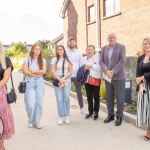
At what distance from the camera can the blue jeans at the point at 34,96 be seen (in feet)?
23.6

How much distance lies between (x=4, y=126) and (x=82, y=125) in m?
2.98

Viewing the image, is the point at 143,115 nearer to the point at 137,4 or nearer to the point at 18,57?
the point at 137,4

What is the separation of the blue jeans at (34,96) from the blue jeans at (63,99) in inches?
20.8

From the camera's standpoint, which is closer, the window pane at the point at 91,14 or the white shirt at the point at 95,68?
the white shirt at the point at 95,68

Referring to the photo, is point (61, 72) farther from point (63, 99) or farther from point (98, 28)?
point (98, 28)

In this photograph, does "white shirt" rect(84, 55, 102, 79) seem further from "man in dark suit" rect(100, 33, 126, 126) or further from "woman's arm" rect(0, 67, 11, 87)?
"woman's arm" rect(0, 67, 11, 87)

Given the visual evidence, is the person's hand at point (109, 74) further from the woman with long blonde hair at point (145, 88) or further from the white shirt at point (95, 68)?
the woman with long blonde hair at point (145, 88)

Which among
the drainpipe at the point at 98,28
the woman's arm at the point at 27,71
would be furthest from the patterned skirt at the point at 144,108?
the drainpipe at the point at 98,28

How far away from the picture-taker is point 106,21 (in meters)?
17.6

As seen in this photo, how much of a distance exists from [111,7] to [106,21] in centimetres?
79

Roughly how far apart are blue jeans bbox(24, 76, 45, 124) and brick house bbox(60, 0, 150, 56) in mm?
8009

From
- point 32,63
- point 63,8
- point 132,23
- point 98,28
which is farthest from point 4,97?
point 63,8

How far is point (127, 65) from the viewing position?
9.80m

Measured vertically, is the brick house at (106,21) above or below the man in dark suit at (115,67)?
above
